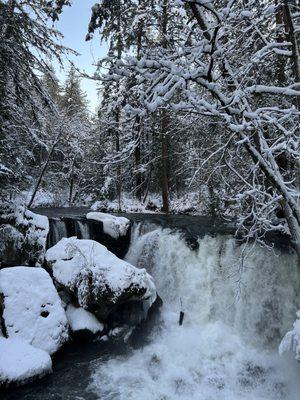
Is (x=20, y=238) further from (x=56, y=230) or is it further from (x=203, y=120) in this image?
(x=203, y=120)

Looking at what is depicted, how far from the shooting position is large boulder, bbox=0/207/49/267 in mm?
10148

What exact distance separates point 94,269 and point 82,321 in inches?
49.7

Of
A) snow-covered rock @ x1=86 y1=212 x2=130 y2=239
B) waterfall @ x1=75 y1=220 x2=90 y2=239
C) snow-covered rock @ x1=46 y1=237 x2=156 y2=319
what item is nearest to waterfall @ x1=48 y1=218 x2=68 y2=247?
waterfall @ x1=75 y1=220 x2=90 y2=239

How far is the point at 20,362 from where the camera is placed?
23.0ft

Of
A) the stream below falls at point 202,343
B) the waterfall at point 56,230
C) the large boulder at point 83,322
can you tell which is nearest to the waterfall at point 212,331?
the stream below falls at point 202,343

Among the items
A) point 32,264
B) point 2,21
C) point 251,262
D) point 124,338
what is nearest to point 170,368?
point 124,338

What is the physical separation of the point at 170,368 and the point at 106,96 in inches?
620

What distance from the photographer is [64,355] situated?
8.18 metres

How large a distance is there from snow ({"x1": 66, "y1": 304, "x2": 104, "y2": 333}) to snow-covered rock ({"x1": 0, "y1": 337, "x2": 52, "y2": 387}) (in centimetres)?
121

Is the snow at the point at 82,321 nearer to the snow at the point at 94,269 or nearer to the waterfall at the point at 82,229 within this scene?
the snow at the point at 94,269

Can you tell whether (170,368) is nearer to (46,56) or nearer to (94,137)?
(46,56)

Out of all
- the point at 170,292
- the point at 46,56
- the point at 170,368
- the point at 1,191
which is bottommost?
the point at 170,368

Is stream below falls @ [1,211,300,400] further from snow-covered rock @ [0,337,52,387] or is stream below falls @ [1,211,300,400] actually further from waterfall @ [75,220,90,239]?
waterfall @ [75,220,90,239]

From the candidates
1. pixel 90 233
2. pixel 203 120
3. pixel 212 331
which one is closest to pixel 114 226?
pixel 90 233
